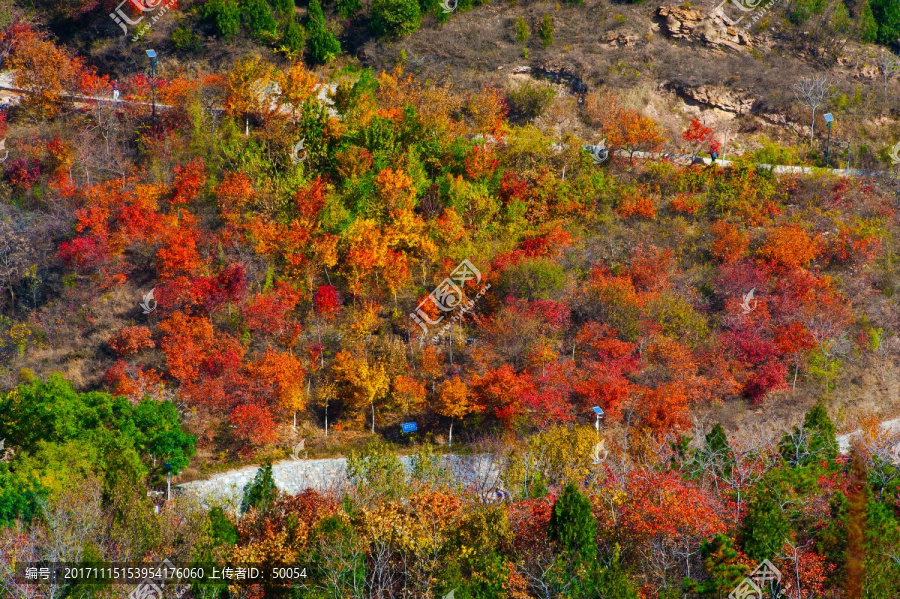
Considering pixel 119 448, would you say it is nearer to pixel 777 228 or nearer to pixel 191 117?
pixel 191 117

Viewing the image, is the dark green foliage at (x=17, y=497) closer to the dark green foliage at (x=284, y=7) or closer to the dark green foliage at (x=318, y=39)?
the dark green foliage at (x=318, y=39)

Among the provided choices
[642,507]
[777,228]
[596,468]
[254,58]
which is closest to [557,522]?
[642,507]

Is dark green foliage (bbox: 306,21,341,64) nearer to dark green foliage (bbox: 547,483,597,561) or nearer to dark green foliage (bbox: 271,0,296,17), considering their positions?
dark green foliage (bbox: 271,0,296,17)

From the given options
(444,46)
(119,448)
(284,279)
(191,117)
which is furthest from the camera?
(444,46)

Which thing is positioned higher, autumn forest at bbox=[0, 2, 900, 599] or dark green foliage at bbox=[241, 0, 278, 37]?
dark green foliage at bbox=[241, 0, 278, 37]

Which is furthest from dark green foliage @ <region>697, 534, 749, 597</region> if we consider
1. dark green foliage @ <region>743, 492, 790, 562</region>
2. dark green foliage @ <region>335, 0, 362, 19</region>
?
dark green foliage @ <region>335, 0, 362, 19</region>

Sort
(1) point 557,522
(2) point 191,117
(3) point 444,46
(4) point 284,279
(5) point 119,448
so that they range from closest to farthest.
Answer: (1) point 557,522 → (5) point 119,448 → (4) point 284,279 → (2) point 191,117 → (3) point 444,46

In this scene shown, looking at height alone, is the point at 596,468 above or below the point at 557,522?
Result: below
